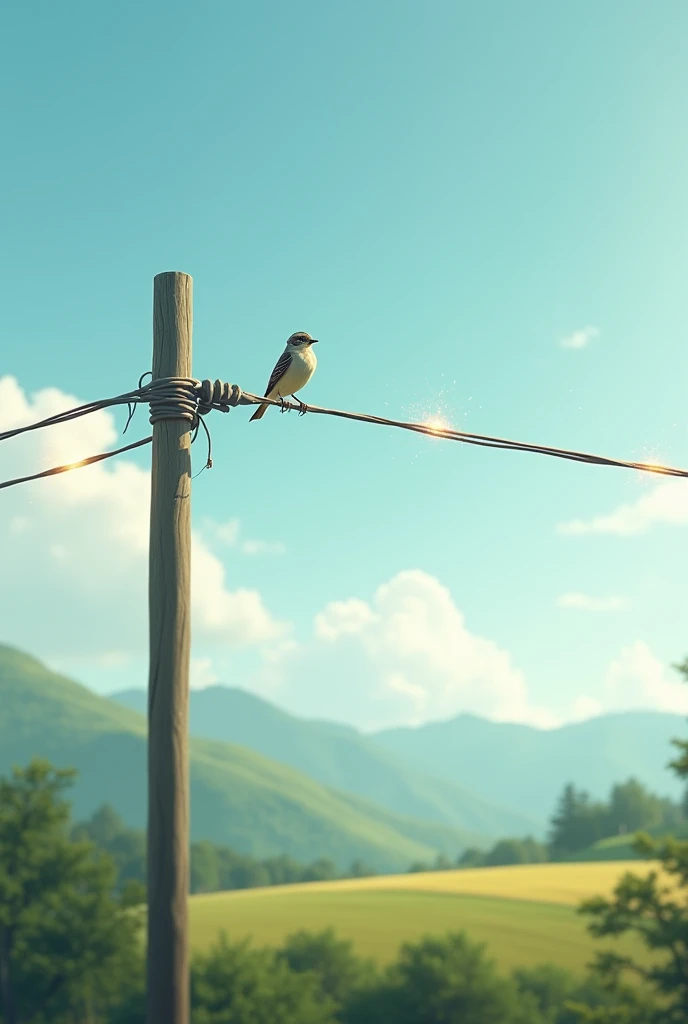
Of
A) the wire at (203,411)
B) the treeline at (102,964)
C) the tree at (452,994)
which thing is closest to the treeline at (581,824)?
the tree at (452,994)

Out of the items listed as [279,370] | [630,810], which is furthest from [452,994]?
[630,810]

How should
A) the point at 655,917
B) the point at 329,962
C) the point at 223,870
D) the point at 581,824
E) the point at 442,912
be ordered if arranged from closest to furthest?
1. the point at 655,917
2. the point at 329,962
3. the point at 442,912
4. the point at 581,824
5. the point at 223,870

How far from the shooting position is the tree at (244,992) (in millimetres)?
49263

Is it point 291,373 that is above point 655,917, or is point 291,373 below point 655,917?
above

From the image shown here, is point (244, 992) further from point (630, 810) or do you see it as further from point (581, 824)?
point (630, 810)

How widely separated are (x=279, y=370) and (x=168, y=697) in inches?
149

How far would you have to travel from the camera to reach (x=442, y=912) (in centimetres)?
8950

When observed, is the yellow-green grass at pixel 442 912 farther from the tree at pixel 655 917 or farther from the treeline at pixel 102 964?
the tree at pixel 655 917

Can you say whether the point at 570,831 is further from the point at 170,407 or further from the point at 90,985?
the point at 170,407

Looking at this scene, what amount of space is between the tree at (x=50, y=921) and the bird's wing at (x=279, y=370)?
50308 mm

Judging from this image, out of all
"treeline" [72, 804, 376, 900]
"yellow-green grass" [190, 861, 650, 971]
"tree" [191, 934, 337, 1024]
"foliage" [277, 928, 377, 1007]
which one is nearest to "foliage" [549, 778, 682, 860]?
"treeline" [72, 804, 376, 900]

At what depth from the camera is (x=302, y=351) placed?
946 cm

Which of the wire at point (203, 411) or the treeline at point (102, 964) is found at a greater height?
the wire at point (203, 411)

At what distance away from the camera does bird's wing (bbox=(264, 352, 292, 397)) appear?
30.8ft
